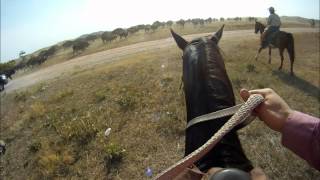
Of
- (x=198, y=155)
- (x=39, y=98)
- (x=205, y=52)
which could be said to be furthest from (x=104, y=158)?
(x=39, y=98)

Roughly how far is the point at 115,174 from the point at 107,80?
8.16 m

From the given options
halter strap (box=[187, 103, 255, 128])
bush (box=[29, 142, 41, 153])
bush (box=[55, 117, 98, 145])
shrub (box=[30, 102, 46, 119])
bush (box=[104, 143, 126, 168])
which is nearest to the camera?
halter strap (box=[187, 103, 255, 128])

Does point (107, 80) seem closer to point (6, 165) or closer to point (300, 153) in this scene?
point (6, 165)

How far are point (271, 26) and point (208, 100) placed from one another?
15606 mm

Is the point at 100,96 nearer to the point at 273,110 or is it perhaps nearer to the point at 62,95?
the point at 62,95

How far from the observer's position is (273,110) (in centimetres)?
189

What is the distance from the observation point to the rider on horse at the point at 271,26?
56.2 feet

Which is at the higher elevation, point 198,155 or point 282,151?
point 198,155

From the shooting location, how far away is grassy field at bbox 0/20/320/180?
8258 mm

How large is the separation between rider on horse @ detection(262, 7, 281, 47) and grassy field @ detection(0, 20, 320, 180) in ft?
4.54

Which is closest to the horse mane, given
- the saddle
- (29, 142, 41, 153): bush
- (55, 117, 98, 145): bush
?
(55, 117, 98, 145): bush

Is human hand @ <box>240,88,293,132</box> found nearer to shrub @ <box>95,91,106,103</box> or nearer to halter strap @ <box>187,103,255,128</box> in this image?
halter strap @ <box>187,103,255,128</box>

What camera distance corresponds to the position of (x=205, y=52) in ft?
11.6

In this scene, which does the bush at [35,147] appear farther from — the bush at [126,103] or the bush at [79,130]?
the bush at [126,103]
